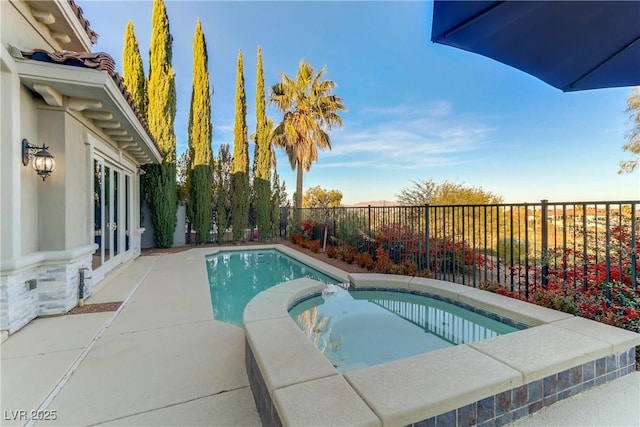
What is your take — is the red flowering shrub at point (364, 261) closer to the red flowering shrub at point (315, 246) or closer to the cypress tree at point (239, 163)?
the red flowering shrub at point (315, 246)

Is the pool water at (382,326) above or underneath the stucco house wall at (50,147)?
underneath

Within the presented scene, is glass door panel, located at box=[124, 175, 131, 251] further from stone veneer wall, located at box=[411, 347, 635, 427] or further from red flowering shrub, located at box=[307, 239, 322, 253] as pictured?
stone veneer wall, located at box=[411, 347, 635, 427]

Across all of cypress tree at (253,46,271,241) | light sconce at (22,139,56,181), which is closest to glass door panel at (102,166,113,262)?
light sconce at (22,139,56,181)

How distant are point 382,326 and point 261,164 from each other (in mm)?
10388

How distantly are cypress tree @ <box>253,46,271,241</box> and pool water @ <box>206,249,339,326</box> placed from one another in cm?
233

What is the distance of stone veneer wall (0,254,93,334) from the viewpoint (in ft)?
9.76

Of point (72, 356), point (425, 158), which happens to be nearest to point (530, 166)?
point (425, 158)

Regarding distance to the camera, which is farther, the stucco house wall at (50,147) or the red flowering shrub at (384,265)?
the red flowering shrub at (384,265)

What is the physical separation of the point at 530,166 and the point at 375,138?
794 centimetres

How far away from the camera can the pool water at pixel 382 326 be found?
3.00 metres

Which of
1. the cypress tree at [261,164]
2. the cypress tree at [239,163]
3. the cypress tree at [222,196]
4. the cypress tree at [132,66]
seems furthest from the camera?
the cypress tree at [261,164]

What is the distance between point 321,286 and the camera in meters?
4.84

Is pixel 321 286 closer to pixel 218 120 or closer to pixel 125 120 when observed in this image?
pixel 125 120

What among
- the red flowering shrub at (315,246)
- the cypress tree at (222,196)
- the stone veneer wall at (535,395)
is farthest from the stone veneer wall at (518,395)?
the cypress tree at (222,196)
